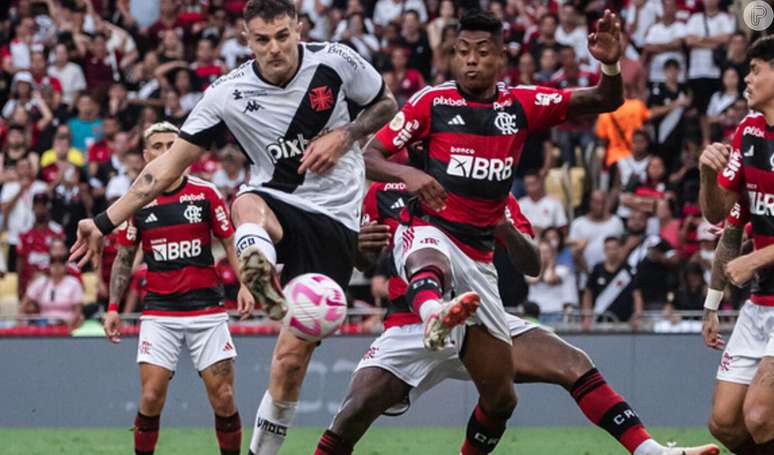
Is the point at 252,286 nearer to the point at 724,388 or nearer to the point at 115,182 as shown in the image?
the point at 724,388

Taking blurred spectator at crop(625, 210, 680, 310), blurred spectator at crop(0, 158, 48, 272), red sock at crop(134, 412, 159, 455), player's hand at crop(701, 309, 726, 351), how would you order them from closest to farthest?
player's hand at crop(701, 309, 726, 351) → red sock at crop(134, 412, 159, 455) → blurred spectator at crop(625, 210, 680, 310) → blurred spectator at crop(0, 158, 48, 272)

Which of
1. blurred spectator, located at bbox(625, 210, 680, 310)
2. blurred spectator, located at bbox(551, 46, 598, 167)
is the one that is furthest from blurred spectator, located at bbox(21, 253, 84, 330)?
blurred spectator, located at bbox(551, 46, 598, 167)

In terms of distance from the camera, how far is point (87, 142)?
20.3 m

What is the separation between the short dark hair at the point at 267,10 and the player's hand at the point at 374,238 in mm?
1560

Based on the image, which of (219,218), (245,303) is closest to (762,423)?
(245,303)

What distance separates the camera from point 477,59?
28.6 ft

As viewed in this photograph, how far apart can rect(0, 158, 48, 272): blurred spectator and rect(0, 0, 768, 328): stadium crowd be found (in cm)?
3

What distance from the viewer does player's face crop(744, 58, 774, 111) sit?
8.65 m

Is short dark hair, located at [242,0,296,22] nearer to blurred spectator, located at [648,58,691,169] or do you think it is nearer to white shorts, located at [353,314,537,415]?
white shorts, located at [353,314,537,415]

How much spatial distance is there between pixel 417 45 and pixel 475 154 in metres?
12.1

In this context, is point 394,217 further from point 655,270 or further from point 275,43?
point 655,270

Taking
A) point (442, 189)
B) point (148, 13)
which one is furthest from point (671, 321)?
point (148, 13)

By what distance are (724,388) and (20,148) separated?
12.9 metres

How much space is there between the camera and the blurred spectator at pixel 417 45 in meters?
20.5
